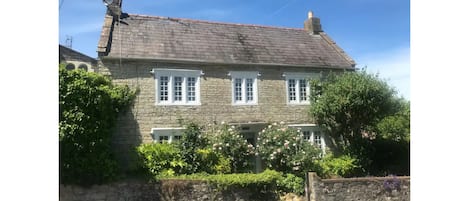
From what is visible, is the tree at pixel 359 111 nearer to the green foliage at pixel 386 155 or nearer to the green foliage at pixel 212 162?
the green foliage at pixel 386 155

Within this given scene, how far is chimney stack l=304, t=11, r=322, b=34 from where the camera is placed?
20547mm

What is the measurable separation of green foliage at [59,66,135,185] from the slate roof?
2.83 m

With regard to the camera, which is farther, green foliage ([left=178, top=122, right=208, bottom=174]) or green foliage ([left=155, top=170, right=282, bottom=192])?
green foliage ([left=178, top=122, right=208, bottom=174])

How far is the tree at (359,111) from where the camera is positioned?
15.4m

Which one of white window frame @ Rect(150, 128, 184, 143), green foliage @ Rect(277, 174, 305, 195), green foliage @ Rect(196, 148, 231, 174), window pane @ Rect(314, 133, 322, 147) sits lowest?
green foliage @ Rect(277, 174, 305, 195)

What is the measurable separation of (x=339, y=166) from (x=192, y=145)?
20.1 feet

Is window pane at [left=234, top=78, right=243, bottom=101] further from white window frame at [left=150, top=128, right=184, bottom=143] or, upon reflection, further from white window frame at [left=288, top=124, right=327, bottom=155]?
white window frame at [left=150, top=128, right=184, bottom=143]

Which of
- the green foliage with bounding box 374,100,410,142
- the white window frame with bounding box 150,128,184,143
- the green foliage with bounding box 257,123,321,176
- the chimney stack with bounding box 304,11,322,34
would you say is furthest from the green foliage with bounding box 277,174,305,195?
the chimney stack with bounding box 304,11,322,34

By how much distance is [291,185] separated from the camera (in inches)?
542

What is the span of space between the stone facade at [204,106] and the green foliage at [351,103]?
41.4 inches

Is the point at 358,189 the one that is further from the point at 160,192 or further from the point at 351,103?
the point at 160,192
